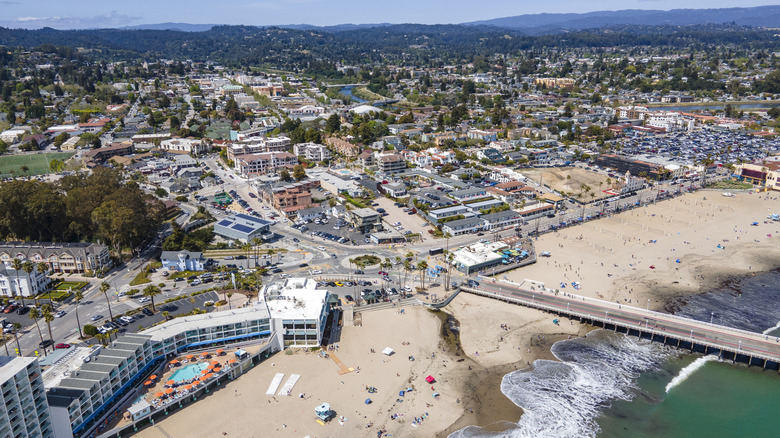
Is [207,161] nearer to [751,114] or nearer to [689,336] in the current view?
[689,336]

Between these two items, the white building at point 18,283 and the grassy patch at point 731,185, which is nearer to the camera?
the white building at point 18,283

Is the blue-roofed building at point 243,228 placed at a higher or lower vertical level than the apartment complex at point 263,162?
lower

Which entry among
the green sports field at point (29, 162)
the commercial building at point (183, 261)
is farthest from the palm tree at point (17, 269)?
the green sports field at point (29, 162)

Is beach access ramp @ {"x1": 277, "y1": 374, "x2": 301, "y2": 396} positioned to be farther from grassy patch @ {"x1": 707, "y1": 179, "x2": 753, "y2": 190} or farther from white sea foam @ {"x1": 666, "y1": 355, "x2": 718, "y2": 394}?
grassy patch @ {"x1": 707, "y1": 179, "x2": 753, "y2": 190}

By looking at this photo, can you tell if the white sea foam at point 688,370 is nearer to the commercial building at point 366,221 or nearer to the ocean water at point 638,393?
the ocean water at point 638,393

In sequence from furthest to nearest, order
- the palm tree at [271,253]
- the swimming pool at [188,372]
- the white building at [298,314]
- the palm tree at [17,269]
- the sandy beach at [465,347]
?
the palm tree at [271,253], the palm tree at [17,269], the white building at [298,314], the swimming pool at [188,372], the sandy beach at [465,347]

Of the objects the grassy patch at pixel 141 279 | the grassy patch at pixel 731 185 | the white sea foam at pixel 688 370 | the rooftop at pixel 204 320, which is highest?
the rooftop at pixel 204 320

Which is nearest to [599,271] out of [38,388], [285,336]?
[285,336]

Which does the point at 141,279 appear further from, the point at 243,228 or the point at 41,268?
the point at 243,228

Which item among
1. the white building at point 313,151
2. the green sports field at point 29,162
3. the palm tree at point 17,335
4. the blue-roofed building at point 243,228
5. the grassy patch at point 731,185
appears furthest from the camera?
the white building at point 313,151

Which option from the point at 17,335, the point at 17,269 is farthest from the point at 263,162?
the point at 17,335
